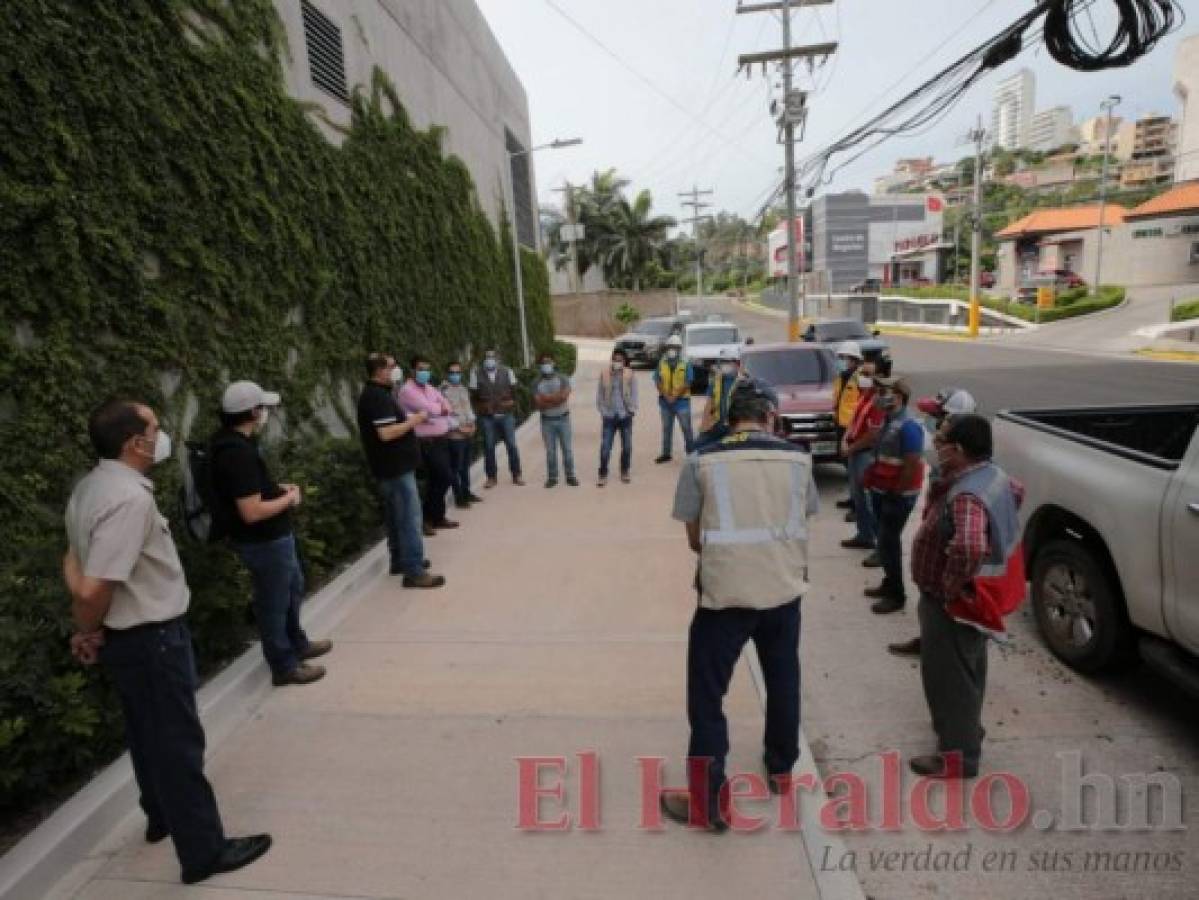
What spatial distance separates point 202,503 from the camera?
3.79m

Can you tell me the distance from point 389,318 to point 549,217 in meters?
42.7

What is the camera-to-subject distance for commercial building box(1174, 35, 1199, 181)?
49250 millimetres

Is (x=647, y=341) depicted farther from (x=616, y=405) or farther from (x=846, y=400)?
(x=846, y=400)

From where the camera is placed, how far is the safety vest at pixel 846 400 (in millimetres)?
7043

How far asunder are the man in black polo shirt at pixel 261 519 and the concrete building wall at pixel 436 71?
4.65 m

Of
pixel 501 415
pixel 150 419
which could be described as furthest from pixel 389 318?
pixel 150 419

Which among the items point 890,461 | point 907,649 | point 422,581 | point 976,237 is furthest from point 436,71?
point 976,237

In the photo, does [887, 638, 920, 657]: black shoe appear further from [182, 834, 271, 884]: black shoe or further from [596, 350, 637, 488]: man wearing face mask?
[596, 350, 637, 488]: man wearing face mask

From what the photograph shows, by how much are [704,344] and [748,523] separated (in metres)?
16.6

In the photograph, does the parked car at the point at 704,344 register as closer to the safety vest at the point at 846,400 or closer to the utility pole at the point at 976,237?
the safety vest at the point at 846,400

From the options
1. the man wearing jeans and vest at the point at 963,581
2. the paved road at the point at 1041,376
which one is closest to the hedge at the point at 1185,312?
the paved road at the point at 1041,376

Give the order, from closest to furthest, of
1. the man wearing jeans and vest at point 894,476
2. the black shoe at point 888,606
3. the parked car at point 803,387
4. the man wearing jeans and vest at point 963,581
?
the man wearing jeans and vest at point 963,581, the man wearing jeans and vest at point 894,476, the black shoe at point 888,606, the parked car at point 803,387

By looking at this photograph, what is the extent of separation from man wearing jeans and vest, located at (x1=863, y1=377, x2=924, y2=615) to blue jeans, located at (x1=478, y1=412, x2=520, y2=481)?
5.05 m

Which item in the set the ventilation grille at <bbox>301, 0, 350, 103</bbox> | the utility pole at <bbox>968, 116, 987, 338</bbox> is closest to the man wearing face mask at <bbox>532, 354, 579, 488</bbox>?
the ventilation grille at <bbox>301, 0, 350, 103</bbox>
